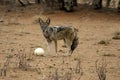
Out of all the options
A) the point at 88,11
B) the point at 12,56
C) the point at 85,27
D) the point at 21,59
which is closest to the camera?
the point at 21,59

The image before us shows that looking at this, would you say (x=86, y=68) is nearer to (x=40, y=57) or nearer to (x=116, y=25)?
(x=40, y=57)

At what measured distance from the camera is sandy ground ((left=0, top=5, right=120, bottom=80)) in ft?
34.1

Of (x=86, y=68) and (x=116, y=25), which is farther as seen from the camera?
(x=116, y=25)

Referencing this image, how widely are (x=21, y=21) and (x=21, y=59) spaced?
38.3 ft

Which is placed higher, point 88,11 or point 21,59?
point 21,59

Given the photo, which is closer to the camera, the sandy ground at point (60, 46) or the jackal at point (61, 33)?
the sandy ground at point (60, 46)

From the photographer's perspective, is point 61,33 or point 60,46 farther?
point 60,46

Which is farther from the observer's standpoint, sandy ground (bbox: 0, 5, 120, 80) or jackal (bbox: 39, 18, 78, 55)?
jackal (bbox: 39, 18, 78, 55)

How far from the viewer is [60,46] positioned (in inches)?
620

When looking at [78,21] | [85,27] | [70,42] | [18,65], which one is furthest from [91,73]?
[78,21]

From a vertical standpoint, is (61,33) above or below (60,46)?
above

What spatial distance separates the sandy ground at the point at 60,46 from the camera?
1041 cm

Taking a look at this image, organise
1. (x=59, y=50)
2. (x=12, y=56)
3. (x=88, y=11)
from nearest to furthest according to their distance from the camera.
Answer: (x=12, y=56) → (x=59, y=50) → (x=88, y=11)

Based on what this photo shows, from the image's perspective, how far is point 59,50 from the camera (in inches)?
574
